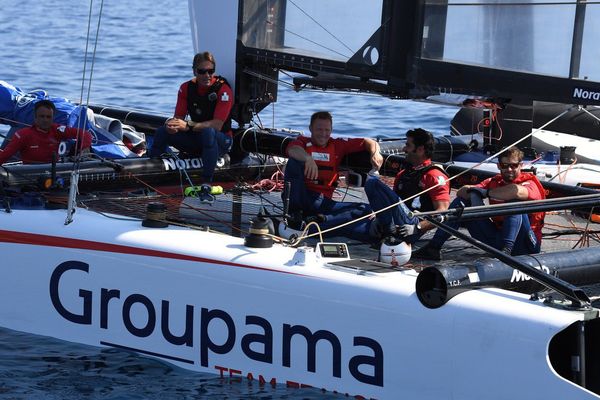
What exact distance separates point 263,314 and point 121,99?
1117 centimetres

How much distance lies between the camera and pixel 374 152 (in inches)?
264

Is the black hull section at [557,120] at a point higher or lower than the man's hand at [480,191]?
Result: higher

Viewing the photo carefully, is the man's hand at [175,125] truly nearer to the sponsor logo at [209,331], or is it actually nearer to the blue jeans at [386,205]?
the sponsor logo at [209,331]

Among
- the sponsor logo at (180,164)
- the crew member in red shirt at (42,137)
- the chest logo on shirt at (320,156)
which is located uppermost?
the chest logo on shirt at (320,156)

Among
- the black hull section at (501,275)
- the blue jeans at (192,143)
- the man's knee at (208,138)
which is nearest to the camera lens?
the black hull section at (501,275)

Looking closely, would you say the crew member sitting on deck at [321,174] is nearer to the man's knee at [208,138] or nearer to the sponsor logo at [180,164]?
the man's knee at [208,138]

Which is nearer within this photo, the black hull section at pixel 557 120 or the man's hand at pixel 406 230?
the man's hand at pixel 406 230

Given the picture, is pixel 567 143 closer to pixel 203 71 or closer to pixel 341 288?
pixel 203 71

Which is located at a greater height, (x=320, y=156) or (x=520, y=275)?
(x=320, y=156)

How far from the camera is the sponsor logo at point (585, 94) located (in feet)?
20.2

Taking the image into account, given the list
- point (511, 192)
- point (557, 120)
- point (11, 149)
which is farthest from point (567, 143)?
point (11, 149)

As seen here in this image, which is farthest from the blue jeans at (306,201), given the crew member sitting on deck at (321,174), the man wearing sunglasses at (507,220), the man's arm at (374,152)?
the man wearing sunglasses at (507,220)

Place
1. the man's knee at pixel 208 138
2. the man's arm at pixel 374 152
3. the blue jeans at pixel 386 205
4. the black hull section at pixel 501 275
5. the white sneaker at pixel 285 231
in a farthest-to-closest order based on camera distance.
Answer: the man's knee at pixel 208 138 → the man's arm at pixel 374 152 → the white sneaker at pixel 285 231 → the blue jeans at pixel 386 205 → the black hull section at pixel 501 275

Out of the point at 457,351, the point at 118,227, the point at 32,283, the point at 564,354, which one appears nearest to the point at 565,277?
the point at 564,354
